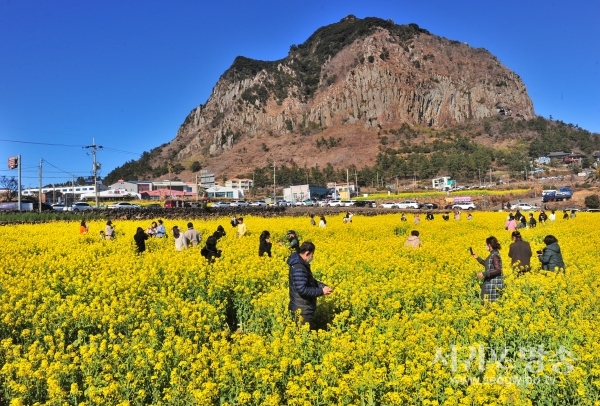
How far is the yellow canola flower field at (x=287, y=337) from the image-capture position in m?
4.88

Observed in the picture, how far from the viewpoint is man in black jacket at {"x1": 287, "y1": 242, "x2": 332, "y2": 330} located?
273 inches

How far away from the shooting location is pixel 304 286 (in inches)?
274

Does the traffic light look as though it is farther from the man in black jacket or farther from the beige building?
the beige building

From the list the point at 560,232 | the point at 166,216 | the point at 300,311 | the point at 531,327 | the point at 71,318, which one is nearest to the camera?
the point at 531,327

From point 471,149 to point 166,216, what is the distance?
411 ft

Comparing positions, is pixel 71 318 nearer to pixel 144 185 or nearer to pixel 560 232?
pixel 560 232

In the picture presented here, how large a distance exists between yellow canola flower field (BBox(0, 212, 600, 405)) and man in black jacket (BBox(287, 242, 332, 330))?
0.32m

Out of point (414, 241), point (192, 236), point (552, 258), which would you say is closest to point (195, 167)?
point (192, 236)

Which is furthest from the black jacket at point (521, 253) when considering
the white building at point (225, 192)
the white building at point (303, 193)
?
the white building at point (225, 192)

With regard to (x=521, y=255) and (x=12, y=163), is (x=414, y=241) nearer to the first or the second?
(x=521, y=255)

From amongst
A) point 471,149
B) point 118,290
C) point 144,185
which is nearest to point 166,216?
point 118,290

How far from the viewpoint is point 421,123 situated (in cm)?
18662

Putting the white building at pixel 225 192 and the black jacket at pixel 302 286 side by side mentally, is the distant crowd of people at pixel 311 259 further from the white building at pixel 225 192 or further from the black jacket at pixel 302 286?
the white building at pixel 225 192

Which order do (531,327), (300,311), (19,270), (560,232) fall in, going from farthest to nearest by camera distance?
(560,232) < (19,270) < (300,311) < (531,327)
